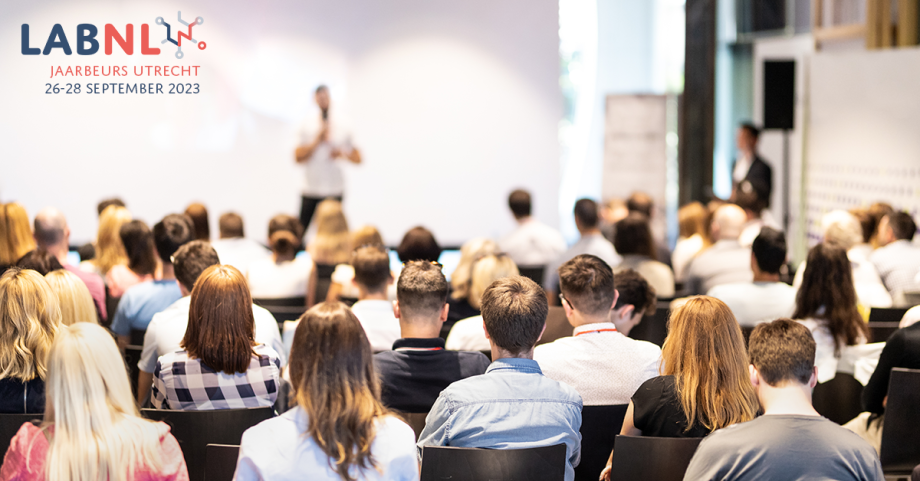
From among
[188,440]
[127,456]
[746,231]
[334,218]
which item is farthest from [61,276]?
[746,231]

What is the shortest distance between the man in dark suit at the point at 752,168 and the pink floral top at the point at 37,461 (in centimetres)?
695

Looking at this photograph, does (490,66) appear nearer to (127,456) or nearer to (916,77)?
(916,77)

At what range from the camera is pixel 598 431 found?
2.65m

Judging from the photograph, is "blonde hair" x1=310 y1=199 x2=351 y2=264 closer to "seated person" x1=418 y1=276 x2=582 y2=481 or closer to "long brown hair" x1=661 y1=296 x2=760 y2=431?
"seated person" x1=418 y1=276 x2=582 y2=481

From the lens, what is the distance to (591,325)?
2.86 m

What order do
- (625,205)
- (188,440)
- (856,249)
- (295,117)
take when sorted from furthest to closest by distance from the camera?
(295,117), (625,205), (856,249), (188,440)

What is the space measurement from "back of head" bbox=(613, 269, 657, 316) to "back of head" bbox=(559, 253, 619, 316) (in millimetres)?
660

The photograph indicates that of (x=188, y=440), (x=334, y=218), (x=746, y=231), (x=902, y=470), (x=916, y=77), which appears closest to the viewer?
(x=188, y=440)

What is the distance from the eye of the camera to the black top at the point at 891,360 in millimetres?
3016

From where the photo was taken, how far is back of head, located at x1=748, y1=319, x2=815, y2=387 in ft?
6.60

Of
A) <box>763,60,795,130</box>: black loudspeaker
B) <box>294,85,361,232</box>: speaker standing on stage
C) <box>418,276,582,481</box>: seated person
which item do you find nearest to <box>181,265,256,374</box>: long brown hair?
<box>418,276,582,481</box>: seated person

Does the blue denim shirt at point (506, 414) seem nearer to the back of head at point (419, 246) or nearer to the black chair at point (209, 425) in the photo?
the black chair at point (209, 425)

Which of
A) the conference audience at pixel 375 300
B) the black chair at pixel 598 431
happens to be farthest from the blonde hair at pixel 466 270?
the black chair at pixel 598 431

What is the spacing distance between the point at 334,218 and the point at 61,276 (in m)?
2.79
